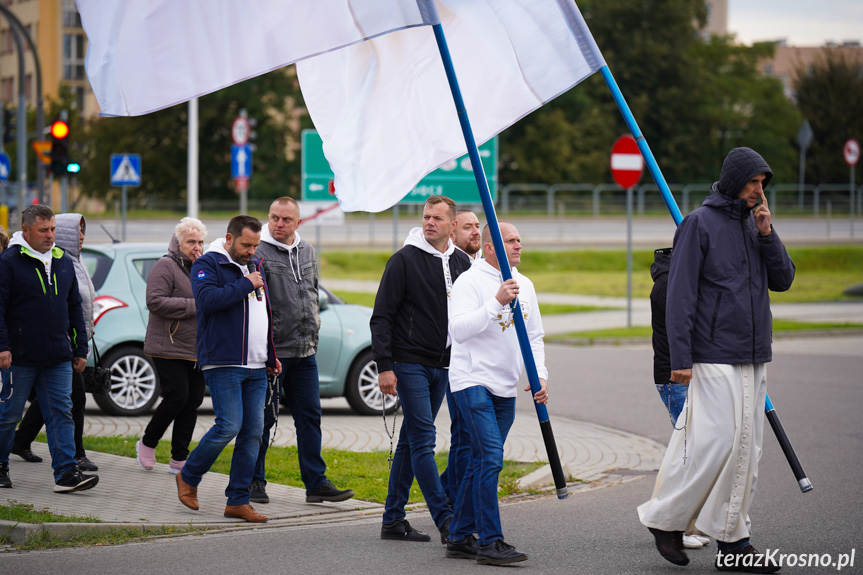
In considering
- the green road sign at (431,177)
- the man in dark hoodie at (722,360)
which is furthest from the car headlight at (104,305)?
the green road sign at (431,177)

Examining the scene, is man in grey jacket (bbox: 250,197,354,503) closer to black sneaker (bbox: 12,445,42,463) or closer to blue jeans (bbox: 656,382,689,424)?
black sneaker (bbox: 12,445,42,463)

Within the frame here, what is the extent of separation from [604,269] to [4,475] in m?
29.3

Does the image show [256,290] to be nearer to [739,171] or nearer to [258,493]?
[258,493]

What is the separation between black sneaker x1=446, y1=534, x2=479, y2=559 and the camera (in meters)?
6.05

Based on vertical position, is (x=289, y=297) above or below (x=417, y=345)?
above

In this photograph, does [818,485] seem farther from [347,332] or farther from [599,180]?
[599,180]

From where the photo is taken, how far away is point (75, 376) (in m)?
8.15

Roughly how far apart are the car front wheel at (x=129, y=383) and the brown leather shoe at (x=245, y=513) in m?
4.10

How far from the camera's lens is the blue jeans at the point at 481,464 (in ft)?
19.3

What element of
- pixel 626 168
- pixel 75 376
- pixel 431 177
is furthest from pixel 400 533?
pixel 431 177

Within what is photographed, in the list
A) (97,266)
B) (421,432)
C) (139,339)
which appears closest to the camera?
(421,432)

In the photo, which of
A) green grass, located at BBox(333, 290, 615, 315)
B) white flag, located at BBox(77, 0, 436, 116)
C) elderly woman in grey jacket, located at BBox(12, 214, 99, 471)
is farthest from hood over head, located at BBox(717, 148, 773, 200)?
green grass, located at BBox(333, 290, 615, 315)

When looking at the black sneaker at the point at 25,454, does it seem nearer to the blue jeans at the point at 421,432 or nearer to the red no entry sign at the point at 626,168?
the blue jeans at the point at 421,432

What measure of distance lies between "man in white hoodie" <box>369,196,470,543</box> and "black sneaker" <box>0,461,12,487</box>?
2.60 m
